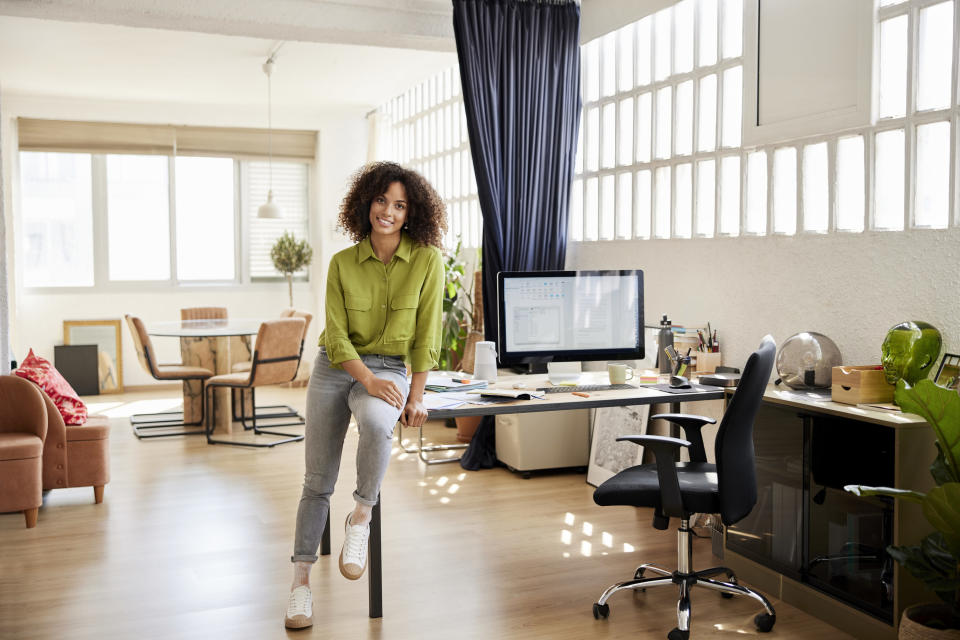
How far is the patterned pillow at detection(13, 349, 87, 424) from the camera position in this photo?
4578 millimetres

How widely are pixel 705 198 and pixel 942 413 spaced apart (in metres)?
1.99

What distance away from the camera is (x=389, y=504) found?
4633 mm

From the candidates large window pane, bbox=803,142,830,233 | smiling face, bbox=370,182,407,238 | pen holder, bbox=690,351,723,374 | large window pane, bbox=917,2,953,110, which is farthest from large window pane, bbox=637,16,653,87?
smiling face, bbox=370,182,407,238

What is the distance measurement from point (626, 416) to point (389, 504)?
1.33 metres

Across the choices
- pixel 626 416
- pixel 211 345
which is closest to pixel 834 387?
pixel 626 416

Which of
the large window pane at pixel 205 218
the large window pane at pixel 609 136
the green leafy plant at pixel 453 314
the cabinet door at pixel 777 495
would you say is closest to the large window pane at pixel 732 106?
the large window pane at pixel 609 136

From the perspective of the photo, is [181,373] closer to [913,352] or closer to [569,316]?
[569,316]

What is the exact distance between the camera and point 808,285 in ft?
12.1

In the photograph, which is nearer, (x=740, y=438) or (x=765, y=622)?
(x=740, y=438)

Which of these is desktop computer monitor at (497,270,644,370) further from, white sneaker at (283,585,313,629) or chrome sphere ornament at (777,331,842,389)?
white sneaker at (283,585,313,629)

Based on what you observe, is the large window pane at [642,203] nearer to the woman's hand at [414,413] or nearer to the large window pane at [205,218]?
the woman's hand at [414,413]

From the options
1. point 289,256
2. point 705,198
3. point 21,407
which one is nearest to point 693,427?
point 705,198

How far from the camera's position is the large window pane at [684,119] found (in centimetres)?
438

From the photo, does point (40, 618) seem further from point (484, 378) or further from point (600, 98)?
point (600, 98)
